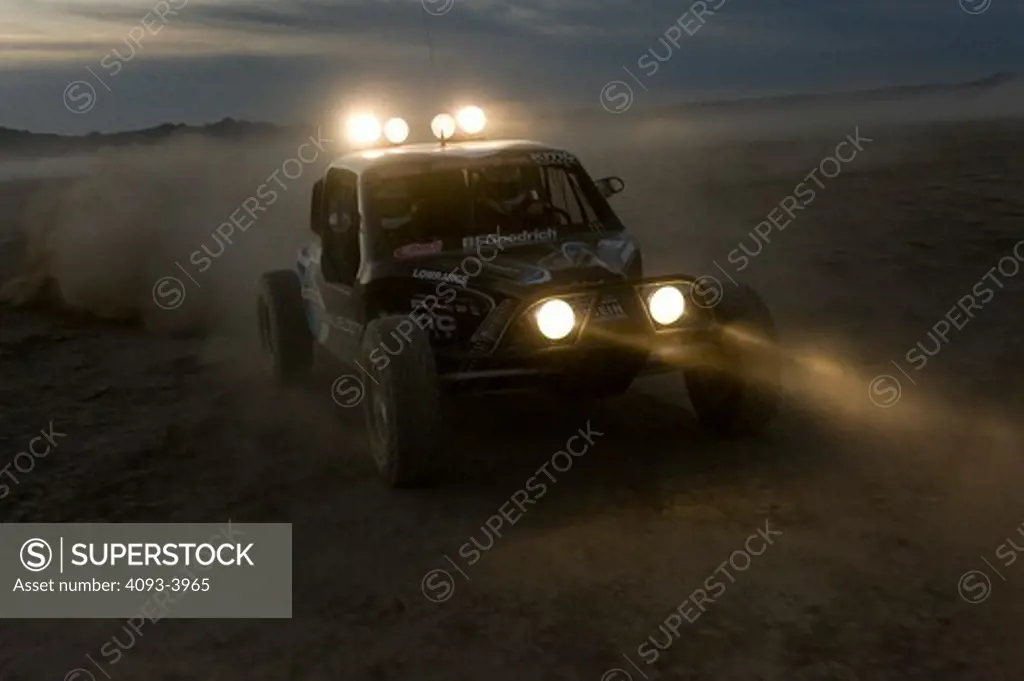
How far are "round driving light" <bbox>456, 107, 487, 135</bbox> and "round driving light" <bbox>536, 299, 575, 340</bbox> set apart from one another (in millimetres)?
2351

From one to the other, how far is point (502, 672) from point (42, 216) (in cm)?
1269

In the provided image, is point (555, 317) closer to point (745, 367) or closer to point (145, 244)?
point (745, 367)

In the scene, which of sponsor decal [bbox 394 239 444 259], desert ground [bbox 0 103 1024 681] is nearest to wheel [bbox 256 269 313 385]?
desert ground [bbox 0 103 1024 681]

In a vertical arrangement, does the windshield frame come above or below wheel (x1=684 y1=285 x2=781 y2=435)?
above

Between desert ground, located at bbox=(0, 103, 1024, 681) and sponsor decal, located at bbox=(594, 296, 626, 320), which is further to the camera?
sponsor decal, located at bbox=(594, 296, 626, 320)

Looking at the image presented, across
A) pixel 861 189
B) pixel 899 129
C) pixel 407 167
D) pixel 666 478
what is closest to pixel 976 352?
pixel 666 478

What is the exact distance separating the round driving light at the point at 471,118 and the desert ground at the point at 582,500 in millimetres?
1873

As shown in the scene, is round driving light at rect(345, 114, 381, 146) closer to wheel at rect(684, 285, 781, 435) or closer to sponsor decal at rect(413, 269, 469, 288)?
sponsor decal at rect(413, 269, 469, 288)

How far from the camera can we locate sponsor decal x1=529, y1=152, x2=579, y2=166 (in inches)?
266

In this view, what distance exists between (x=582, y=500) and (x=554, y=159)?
2417mm

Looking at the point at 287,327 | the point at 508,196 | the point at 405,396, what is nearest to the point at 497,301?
the point at 405,396

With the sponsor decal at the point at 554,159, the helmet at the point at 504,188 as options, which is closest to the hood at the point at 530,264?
the helmet at the point at 504,188

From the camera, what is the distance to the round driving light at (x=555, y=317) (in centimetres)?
539

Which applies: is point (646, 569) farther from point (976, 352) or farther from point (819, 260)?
point (819, 260)
